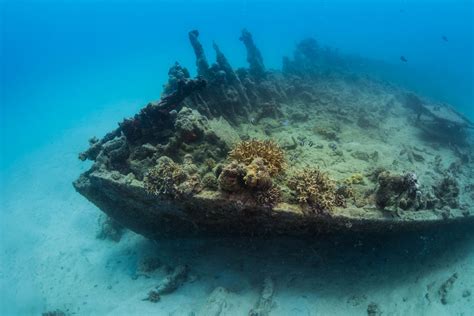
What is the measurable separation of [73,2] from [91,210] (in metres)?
192

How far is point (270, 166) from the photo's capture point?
25.6 feet

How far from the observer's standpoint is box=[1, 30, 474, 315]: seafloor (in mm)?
8445

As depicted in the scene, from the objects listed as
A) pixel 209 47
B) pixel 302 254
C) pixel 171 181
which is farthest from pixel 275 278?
pixel 209 47

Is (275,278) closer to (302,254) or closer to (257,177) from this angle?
(302,254)

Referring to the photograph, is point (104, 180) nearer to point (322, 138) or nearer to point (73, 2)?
point (322, 138)

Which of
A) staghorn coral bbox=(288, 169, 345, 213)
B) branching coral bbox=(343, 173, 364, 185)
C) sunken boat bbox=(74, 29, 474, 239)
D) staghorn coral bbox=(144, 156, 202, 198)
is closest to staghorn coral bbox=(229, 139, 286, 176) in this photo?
sunken boat bbox=(74, 29, 474, 239)

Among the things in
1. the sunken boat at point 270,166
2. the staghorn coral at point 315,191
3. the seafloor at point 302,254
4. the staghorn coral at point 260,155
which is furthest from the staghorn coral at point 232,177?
the staghorn coral at point 315,191

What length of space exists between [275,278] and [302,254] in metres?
0.95

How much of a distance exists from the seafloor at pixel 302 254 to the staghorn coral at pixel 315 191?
0.35ft

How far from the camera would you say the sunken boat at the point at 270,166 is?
284 inches

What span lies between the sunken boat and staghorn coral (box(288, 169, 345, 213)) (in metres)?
0.02

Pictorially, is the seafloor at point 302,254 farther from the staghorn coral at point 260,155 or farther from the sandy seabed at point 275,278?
A: the staghorn coral at point 260,155

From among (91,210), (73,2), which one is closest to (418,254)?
(91,210)

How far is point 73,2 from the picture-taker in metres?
174
